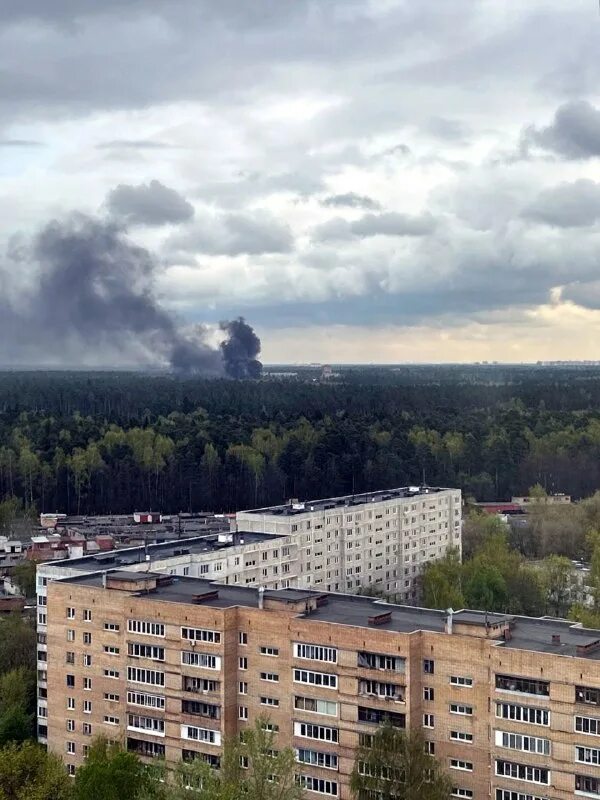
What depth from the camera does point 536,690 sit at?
28.1m

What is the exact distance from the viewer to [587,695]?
27328mm

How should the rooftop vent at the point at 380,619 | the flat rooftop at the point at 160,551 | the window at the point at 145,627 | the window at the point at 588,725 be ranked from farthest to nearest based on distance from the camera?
the flat rooftop at the point at 160,551
the window at the point at 145,627
the rooftop vent at the point at 380,619
the window at the point at 588,725

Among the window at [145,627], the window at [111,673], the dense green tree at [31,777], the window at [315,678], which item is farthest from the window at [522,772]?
the window at [111,673]

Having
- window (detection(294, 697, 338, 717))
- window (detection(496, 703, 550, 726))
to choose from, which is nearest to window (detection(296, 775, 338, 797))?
window (detection(294, 697, 338, 717))

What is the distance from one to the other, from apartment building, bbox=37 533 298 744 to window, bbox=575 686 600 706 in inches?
675

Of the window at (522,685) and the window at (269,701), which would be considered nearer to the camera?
the window at (522,685)

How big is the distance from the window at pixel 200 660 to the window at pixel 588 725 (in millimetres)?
10506

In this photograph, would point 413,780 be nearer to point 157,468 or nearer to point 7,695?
point 7,695

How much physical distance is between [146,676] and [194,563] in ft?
38.8

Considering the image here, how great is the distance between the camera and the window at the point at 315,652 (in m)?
30.7

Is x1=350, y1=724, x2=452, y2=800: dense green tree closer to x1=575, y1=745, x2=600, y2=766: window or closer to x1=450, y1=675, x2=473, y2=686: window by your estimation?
x1=450, y1=675, x2=473, y2=686: window

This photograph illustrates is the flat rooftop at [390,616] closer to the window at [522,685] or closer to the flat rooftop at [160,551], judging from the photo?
the window at [522,685]

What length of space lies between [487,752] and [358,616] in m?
5.52

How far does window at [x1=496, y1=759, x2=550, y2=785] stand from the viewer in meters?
27.8
